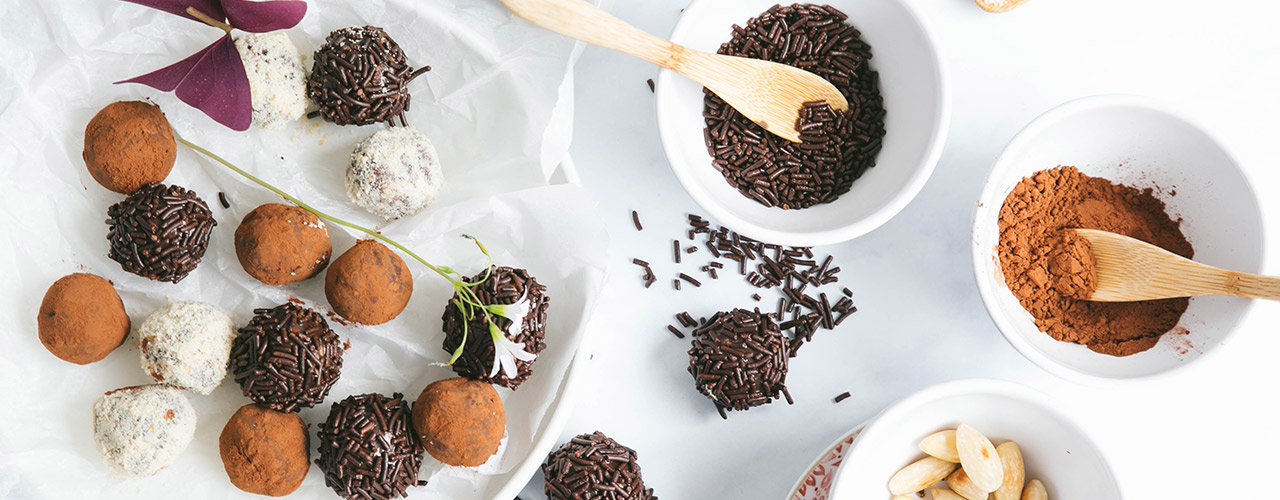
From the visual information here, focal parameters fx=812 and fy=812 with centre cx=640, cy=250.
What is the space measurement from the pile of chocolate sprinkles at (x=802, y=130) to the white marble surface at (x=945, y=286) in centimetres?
18

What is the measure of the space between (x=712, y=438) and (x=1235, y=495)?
1282mm

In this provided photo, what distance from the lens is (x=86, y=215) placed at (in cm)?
169

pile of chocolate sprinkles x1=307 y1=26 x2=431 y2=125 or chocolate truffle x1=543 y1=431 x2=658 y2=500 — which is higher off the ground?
pile of chocolate sprinkles x1=307 y1=26 x2=431 y2=125

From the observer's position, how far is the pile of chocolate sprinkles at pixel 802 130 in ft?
6.05

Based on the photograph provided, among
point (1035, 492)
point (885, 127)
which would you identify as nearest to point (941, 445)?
point (1035, 492)

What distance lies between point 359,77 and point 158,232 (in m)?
0.49

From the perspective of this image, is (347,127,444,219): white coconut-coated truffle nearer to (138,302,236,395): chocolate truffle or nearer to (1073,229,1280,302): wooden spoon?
(138,302,236,395): chocolate truffle

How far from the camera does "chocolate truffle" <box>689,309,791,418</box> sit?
182cm

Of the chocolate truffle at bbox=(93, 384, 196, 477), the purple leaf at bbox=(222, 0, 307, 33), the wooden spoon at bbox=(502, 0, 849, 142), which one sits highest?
the wooden spoon at bbox=(502, 0, 849, 142)

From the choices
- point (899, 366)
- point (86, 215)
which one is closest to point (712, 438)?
point (899, 366)

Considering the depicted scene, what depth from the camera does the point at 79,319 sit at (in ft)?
5.09

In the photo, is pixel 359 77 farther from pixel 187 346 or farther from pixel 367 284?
pixel 187 346

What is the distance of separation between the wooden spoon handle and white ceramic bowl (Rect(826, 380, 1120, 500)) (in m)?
0.87

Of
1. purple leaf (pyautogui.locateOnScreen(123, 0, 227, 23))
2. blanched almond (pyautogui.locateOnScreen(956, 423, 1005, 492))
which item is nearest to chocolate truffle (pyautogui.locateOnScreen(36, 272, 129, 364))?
purple leaf (pyautogui.locateOnScreen(123, 0, 227, 23))
